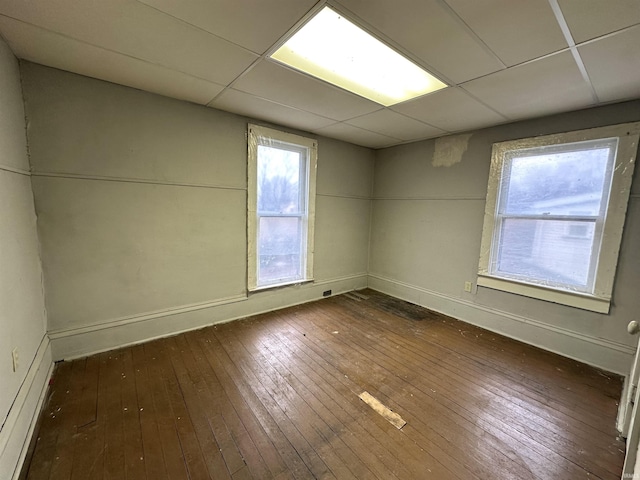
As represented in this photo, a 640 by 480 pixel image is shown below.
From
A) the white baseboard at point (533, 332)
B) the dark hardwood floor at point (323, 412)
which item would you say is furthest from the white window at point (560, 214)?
the dark hardwood floor at point (323, 412)

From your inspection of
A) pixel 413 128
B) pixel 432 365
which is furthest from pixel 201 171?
pixel 432 365

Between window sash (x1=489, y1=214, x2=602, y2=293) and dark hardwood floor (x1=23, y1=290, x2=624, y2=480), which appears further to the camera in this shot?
window sash (x1=489, y1=214, x2=602, y2=293)

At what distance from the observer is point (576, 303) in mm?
2533

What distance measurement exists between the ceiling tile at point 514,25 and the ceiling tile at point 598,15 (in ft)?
0.20

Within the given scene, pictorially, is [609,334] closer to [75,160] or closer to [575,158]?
[575,158]

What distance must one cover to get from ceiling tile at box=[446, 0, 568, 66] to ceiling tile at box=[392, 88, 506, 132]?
587mm

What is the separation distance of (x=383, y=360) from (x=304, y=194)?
2.34 meters

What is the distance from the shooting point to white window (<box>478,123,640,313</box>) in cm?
233

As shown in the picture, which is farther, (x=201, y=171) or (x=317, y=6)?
(x=201, y=171)

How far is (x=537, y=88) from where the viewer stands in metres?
2.07

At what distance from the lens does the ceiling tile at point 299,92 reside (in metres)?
1.98

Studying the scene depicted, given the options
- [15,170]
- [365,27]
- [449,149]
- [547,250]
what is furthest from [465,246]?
[15,170]

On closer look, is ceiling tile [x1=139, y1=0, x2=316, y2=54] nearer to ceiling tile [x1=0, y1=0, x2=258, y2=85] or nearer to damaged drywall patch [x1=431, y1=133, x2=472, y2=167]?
ceiling tile [x1=0, y1=0, x2=258, y2=85]

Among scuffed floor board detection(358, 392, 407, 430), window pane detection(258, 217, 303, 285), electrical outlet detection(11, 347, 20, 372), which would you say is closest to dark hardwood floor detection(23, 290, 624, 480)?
scuffed floor board detection(358, 392, 407, 430)
